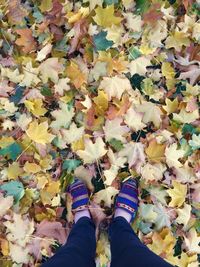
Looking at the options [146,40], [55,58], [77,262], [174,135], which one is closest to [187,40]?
[146,40]

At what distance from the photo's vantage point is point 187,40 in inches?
73.2

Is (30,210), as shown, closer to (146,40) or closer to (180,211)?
(180,211)

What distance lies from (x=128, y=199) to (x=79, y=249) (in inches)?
14.3

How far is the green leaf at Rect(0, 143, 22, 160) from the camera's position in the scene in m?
1.77

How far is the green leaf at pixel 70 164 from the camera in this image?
5.80 ft

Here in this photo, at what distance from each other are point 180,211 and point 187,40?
78 centimetres

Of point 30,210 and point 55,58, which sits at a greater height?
point 55,58

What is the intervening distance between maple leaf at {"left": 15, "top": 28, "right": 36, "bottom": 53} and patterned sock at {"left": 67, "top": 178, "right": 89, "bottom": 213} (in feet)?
2.17

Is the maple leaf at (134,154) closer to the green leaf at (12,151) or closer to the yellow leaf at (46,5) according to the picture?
the green leaf at (12,151)

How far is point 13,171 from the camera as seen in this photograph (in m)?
1.76

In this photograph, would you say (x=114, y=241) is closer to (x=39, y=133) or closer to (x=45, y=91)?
(x=39, y=133)

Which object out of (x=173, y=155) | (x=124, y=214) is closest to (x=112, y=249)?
(x=124, y=214)

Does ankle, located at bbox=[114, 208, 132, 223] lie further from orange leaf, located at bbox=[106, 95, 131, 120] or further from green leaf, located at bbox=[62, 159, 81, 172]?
orange leaf, located at bbox=[106, 95, 131, 120]

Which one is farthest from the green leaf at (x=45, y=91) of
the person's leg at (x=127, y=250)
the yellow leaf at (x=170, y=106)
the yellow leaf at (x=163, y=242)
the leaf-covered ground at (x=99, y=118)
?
the yellow leaf at (x=163, y=242)
